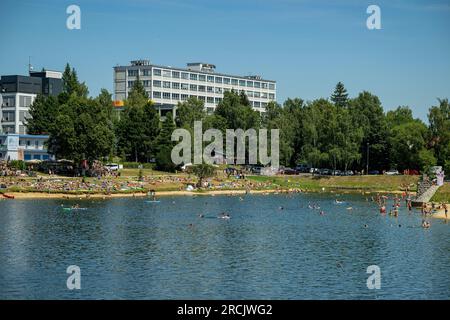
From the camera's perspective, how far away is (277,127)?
174000 mm

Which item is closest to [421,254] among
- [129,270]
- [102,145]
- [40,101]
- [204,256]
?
→ [204,256]

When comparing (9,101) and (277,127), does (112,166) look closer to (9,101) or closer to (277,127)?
(277,127)

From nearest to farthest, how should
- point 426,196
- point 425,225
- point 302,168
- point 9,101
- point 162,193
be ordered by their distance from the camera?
Result: 1. point 425,225
2. point 426,196
3. point 162,193
4. point 302,168
5. point 9,101

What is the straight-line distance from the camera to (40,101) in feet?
557

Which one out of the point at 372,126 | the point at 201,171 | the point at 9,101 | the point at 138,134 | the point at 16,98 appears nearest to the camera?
the point at 201,171

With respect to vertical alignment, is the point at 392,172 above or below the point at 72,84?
below

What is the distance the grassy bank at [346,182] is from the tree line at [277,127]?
464 cm

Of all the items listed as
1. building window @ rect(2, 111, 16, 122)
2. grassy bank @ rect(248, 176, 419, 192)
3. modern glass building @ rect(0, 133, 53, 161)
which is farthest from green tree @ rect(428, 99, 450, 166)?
building window @ rect(2, 111, 16, 122)

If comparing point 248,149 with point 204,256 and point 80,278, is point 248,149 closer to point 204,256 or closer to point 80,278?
point 204,256

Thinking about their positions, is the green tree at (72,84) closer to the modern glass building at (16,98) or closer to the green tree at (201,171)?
the modern glass building at (16,98)

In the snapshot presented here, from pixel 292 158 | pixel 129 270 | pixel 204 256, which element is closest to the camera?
pixel 129 270

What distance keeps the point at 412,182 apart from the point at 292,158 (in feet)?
120

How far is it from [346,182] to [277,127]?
913 inches

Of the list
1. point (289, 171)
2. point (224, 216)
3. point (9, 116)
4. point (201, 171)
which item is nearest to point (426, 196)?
point (224, 216)
